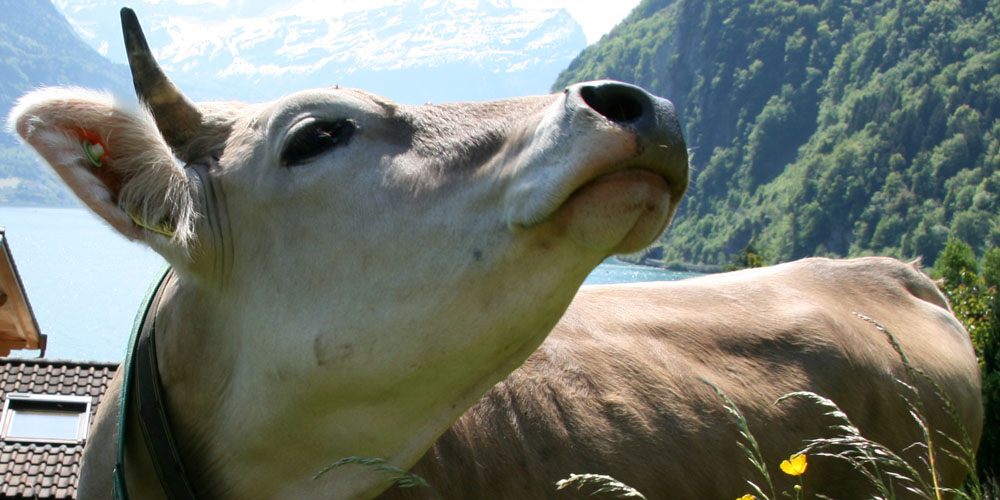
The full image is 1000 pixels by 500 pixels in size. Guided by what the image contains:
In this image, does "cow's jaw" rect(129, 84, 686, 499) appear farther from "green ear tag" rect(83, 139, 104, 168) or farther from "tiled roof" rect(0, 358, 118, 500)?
"tiled roof" rect(0, 358, 118, 500)

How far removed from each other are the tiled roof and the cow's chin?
54.7ft

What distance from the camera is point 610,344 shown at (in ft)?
13.6

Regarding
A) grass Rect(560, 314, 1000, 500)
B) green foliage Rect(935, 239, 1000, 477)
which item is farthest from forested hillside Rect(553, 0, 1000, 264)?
grass Rect(560, 314, 1000, 500)

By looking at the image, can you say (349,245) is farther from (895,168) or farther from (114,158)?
(895,168)

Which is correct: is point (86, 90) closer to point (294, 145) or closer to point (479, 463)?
point (294, 145)

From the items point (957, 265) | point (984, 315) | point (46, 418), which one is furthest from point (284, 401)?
point (957, 265)

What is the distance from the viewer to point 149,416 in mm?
2973

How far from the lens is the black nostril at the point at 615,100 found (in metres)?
2.43

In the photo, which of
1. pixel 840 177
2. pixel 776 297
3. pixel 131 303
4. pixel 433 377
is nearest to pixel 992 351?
pixel 776 297

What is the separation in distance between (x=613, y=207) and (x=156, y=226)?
1.47m

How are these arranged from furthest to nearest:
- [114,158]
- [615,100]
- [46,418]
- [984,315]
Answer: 1. [46,418]
2. [984,315]
3. [114,158]
4. [615,100]

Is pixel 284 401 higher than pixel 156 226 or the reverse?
the reverse

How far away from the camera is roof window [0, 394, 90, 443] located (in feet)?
58.0

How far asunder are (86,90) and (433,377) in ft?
5.03
